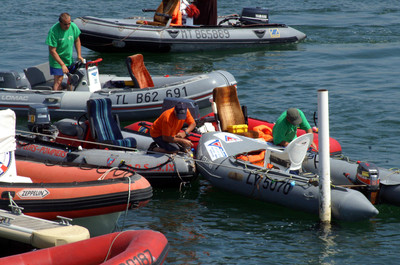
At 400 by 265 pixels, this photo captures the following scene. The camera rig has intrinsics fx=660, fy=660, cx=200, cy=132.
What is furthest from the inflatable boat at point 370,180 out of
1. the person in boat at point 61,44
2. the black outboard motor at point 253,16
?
the black outboard motor at point 253,16

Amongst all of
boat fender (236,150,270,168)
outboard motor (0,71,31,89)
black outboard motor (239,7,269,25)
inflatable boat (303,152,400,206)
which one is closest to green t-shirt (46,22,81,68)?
outboard motor (0,71,31,89)

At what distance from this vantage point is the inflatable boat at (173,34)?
18250mm

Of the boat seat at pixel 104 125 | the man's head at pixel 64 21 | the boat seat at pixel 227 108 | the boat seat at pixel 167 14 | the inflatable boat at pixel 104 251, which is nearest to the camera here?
the inflatable boat at pixel 104 251

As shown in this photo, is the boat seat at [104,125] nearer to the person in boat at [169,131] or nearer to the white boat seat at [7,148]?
the person in boat at [169,131]

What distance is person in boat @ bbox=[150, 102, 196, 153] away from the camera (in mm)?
9773

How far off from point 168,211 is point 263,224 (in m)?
1.38

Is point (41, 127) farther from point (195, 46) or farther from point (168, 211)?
point (195, 46)

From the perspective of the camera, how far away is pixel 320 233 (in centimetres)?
841

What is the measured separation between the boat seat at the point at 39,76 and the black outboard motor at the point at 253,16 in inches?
286

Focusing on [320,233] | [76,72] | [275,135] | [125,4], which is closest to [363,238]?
[320,233]

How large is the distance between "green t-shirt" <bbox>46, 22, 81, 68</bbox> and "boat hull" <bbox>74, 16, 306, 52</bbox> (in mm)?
5374

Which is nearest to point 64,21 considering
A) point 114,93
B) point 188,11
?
point 114,93

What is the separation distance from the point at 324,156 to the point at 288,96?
7.66 metres

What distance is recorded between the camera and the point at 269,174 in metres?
9.09
